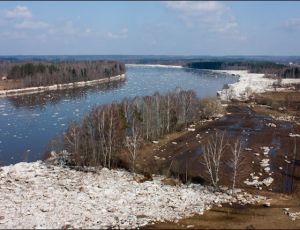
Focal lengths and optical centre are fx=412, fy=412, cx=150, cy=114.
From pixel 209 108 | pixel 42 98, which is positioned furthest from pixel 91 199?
pixel 42 98

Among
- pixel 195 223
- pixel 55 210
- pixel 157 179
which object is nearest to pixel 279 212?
pixel 195 223

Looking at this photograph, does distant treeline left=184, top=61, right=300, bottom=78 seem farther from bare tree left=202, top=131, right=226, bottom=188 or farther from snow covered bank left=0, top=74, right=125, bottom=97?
bare tree left=202, top=131, right=226, bottom=188

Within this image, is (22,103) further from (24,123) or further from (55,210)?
(55,210)

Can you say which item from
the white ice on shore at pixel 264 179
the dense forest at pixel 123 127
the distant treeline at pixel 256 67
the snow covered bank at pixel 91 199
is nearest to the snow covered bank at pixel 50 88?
the dense forest at pixel 123 127

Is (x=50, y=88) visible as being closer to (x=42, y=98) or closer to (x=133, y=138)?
(x=42, y=98)

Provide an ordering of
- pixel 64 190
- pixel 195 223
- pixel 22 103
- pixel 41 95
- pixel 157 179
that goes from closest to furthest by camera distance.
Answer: pixel 195 223
pixel 64 190
pixel 157 179
pixel 22 103
pixel 41 95

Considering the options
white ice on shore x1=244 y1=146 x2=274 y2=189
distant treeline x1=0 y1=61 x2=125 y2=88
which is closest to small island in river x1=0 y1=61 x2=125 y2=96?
distant treeline x1=0 y1=61 x2=125 y2=88
